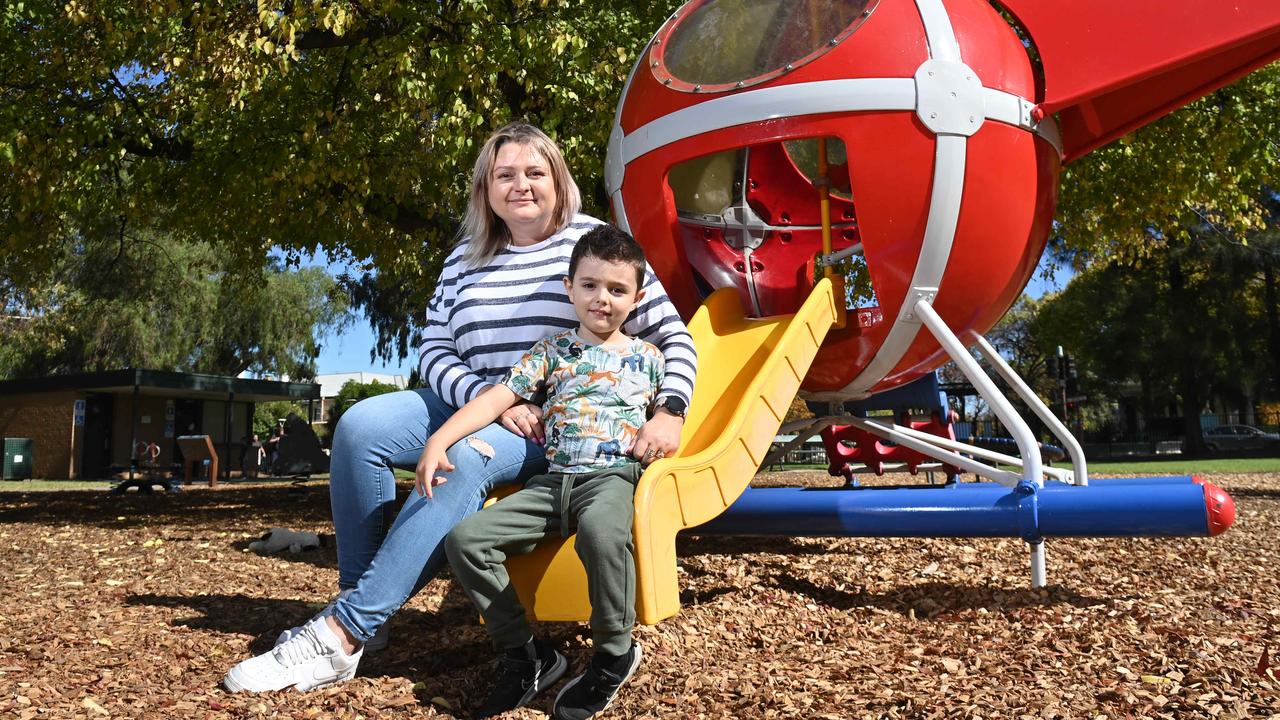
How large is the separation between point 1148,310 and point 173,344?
29641 millimetres

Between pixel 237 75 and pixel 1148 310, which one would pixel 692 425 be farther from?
pixel 1148 310

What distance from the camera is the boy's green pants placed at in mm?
2463

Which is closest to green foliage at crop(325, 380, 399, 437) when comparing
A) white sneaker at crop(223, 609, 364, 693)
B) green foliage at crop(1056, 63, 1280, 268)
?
green foliage at crop(1056, 63, 1280, 268)

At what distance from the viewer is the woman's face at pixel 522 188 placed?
10.2ft

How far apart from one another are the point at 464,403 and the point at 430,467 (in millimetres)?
345

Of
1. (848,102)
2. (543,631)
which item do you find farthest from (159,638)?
(848,102)

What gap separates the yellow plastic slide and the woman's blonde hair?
819 mm

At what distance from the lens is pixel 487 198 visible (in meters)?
3.22

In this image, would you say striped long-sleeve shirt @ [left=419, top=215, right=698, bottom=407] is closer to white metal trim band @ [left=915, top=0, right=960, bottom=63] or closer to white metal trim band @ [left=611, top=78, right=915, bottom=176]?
white metal trim band @ [left=611, top=78, right=915, bottom=176]

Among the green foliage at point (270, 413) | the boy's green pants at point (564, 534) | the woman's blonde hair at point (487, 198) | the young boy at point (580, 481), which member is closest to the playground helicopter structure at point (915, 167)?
the young boy at point (580, 481)

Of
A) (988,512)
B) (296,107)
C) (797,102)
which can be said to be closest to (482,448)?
(797,102)

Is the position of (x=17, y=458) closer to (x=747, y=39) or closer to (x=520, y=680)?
(x=747, y=39)

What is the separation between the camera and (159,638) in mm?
3285

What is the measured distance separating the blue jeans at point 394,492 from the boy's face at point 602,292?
423mm
